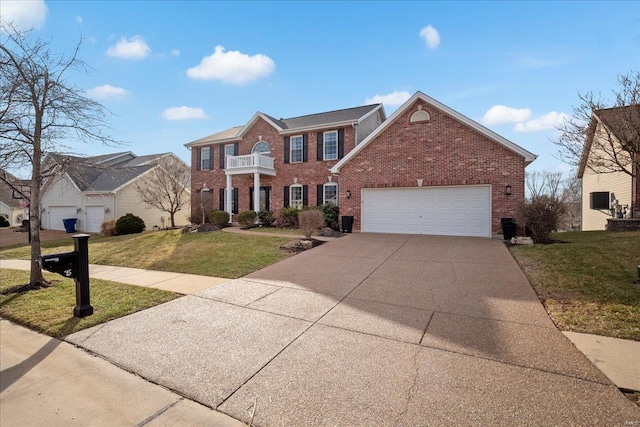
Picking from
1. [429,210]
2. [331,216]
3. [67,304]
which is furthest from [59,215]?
[429,210]

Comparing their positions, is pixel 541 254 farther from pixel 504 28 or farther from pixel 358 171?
pixel 358 171

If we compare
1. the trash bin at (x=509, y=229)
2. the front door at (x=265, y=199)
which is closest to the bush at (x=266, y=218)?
the front door at (x=265, y=199)

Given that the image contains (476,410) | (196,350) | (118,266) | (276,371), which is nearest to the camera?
(476,410)

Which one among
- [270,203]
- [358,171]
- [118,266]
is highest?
[358,171]

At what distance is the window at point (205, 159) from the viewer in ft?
73.0

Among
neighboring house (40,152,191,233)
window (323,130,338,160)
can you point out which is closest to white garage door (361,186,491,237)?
window (323,130,338,160)

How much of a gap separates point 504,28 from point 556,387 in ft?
33.5

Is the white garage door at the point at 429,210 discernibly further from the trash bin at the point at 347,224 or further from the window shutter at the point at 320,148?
the window shutter at the point at 320,148

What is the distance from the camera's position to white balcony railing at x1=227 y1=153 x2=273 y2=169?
731 inches

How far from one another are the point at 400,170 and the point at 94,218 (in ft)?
72.8

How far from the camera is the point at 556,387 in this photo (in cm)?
272

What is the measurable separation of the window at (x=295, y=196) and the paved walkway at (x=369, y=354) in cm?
1259

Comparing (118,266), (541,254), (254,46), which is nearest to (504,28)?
(541,254)

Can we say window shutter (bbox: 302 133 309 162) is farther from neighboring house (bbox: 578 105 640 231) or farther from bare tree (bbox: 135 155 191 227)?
neighboring house (bbox: 578 105 640 231)
